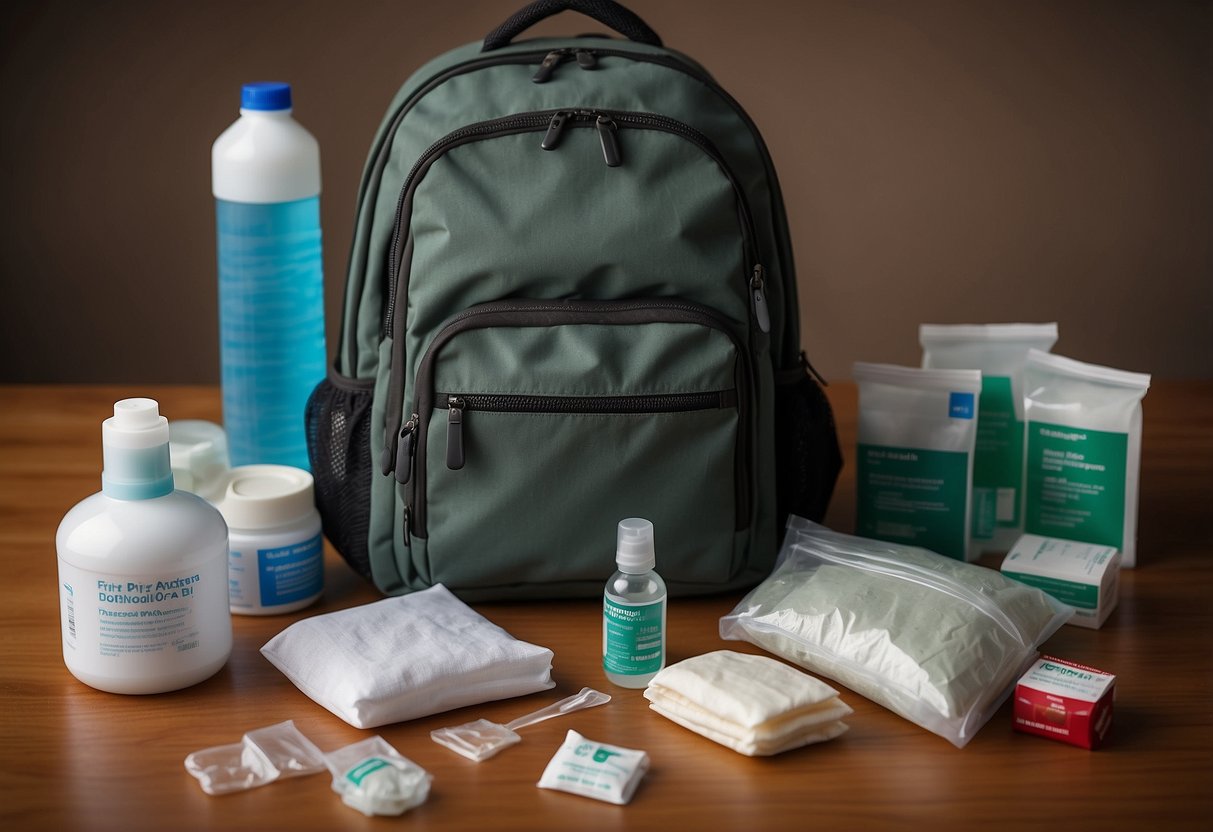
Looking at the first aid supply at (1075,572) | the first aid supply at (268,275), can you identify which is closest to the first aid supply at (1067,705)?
the first aid supply at (1075,572)

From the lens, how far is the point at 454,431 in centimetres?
97

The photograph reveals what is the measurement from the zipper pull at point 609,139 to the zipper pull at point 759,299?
124 millimetres

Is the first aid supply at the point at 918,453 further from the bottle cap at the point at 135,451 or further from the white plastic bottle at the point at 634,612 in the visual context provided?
the bottle cap at the point at 135,451

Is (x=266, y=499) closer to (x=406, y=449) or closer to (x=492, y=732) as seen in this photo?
(x=406, y=449)

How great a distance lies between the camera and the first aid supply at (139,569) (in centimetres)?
84

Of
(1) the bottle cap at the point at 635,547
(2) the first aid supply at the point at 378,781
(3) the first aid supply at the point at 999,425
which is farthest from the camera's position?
(3) the first aid supply at the point at 999,425

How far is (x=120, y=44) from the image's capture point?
5.19 feet

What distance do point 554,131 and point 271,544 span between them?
34 cm

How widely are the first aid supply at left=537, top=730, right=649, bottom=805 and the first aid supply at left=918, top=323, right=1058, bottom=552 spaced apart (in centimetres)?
42

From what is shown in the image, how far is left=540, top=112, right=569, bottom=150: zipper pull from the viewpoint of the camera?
974mm

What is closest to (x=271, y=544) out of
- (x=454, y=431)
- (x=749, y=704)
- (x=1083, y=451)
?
(x=454, y=431)

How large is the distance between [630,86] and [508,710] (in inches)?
17.1

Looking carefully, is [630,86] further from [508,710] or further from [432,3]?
[432,3]

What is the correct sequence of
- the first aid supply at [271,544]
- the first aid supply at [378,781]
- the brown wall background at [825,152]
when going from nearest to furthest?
the first aid supply at [378,781], the first aid supply at [271,544], the brown wall background at [825,152]
